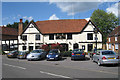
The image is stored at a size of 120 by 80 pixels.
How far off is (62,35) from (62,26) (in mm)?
3115

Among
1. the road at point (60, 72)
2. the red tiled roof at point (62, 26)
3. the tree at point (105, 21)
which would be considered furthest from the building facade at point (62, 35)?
the tree at point (105, 21)

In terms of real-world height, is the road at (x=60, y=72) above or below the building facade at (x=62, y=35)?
below

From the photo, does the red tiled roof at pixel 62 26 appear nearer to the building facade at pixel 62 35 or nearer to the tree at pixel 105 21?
the building facade at pixel 62 35

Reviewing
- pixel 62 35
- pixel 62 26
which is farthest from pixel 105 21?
pixel 62 35

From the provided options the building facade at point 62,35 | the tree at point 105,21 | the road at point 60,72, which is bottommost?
the road at point 60,72

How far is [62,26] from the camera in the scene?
105 ft

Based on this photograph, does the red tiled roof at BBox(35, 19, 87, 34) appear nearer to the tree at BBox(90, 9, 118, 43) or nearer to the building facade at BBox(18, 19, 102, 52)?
the building facade at BBox(18, 19, 102, 52)

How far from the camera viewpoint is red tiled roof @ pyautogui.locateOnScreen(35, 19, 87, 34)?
3035 centimetres

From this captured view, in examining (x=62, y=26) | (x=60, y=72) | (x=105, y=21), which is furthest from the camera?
(x=105, y=21)

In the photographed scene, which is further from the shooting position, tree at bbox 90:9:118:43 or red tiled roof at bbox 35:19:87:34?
tree at bbox 90:9:118:43

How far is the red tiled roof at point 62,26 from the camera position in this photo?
3035cm

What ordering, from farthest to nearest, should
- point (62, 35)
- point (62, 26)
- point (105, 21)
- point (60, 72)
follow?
point (105, 21), point (62, 26), point (62, 35), point (60, 72)

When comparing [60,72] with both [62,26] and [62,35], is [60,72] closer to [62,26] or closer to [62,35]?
[62,35]

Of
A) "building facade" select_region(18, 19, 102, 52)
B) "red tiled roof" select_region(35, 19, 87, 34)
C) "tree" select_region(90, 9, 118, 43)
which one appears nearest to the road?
"building facade" select_region(18, 19, 102, 52)
